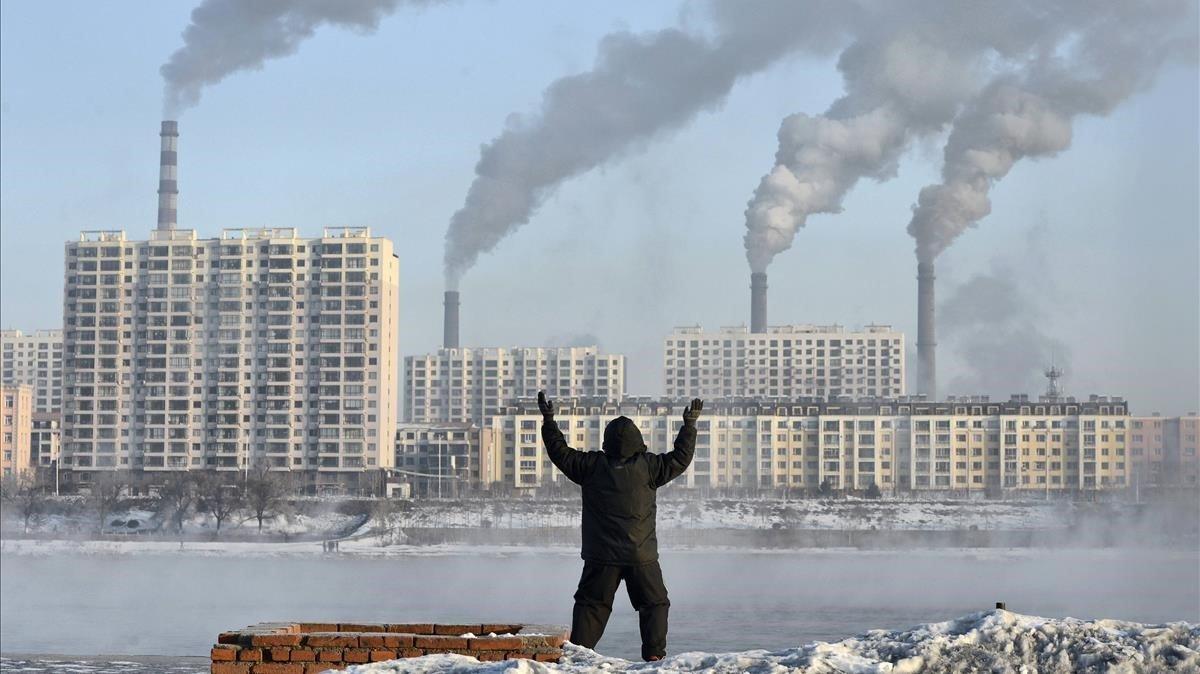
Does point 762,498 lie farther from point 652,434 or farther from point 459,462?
point 459,462

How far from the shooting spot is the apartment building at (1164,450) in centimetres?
7656

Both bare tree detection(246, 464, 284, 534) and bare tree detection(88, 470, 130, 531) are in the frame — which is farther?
bare tree detection(88, 470, 130, 531)

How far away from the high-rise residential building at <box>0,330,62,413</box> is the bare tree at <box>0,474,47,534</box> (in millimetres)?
64329

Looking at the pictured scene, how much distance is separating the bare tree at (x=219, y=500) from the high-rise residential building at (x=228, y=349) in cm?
1880

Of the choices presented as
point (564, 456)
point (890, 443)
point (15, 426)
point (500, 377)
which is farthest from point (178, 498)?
point (564, 456)

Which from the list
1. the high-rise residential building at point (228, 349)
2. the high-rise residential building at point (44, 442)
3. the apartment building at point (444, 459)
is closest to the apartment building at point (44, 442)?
the high-rise residential building at point (44, 442)

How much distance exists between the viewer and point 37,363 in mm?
147375

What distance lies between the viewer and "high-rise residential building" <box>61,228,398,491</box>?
316 feet

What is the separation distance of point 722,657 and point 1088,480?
259ft

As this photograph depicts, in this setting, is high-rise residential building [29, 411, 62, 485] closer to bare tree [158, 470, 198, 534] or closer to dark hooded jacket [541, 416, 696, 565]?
bare tree [158, 470, 198, 534]

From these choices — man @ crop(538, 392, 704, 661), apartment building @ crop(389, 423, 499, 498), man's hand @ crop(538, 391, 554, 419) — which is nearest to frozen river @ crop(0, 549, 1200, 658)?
man's hand @ crop(538, 391, 554, 419)

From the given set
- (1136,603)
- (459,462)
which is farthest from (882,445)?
(1136,603)

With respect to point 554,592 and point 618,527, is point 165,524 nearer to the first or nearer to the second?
point 554,592

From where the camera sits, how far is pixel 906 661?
5320 mm
